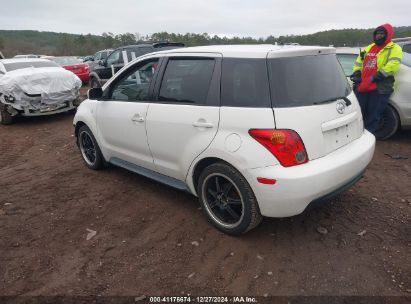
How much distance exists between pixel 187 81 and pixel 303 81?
1130 millimetres

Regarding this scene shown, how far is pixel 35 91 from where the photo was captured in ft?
27.5

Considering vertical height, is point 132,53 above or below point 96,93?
above

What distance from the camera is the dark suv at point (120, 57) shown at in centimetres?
1036

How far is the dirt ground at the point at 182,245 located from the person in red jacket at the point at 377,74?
125 cm

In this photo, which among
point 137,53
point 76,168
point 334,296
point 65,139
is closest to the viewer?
point 334,296

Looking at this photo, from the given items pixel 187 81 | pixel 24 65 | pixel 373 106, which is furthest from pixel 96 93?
pixel 24 65

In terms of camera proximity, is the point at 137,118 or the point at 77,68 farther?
the point at 77,68

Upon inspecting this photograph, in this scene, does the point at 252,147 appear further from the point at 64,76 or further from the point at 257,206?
the point at 64,76

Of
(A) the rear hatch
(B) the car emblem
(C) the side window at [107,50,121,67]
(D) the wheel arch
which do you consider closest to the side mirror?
(D) the wheel arch

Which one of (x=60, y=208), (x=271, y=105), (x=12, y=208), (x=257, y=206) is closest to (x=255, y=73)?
(x=271, y=105)

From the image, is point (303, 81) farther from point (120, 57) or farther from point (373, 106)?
point (120, 57)

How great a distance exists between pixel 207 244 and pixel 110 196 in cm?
170

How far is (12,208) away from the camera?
13.4 ft

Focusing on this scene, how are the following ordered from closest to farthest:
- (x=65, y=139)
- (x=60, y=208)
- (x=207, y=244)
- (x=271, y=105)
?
(x=271, y=105), (x=207, y=244), (x=60, y=208), (x=65, y=139)
